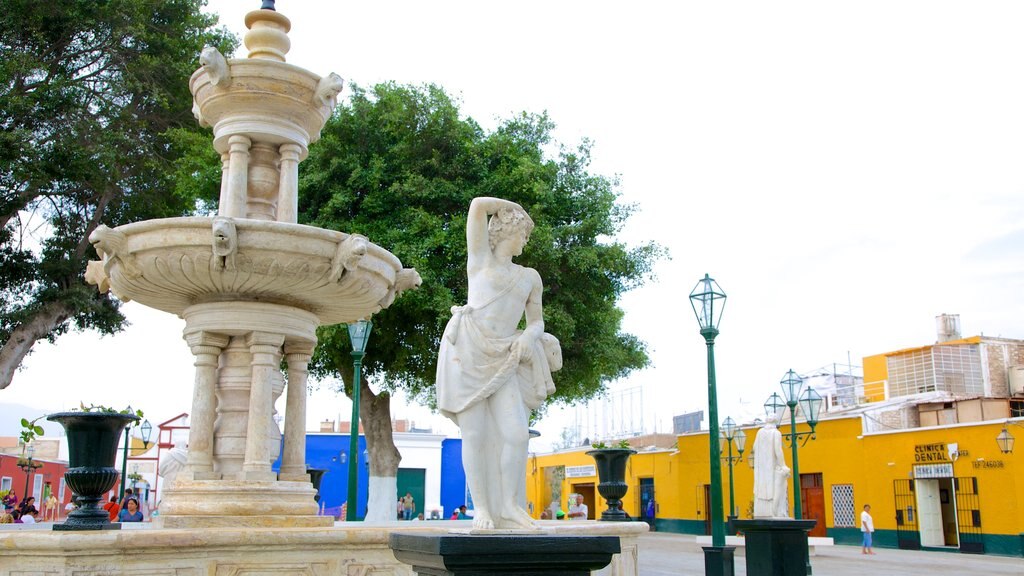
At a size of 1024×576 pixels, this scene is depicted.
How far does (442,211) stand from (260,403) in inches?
412

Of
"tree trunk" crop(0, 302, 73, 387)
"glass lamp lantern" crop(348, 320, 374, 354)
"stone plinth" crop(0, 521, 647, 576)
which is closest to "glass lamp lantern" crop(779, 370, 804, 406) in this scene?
"glass lamp lantern" crop(348, 320, 374, 354)

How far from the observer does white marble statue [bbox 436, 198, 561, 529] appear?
491 centimetres

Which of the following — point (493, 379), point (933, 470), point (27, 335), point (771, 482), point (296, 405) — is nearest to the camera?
point (493, 379)

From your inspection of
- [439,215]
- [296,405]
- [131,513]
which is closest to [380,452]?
[439,215]

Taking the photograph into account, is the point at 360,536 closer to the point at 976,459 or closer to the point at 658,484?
the point at 976,459

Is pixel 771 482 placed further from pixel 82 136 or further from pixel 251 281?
pixel 82 136

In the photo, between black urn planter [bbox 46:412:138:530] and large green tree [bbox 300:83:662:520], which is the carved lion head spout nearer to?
black urn planter [bbox 46:412:138:530]

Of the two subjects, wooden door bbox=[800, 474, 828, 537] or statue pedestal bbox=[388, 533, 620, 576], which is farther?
wooden door bbox=[800, 474, 828, 537]

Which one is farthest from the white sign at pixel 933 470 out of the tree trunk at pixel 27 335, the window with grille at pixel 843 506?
the tree trunk at pixel 27 335

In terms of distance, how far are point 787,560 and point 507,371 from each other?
7238mm

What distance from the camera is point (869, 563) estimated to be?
2034 centimetres

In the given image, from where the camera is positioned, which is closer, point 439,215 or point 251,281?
point 251,281

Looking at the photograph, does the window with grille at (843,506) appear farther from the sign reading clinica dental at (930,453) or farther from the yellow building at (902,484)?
the sign reading clinica dental at (930,453)

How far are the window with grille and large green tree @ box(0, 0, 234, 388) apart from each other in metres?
22.6
